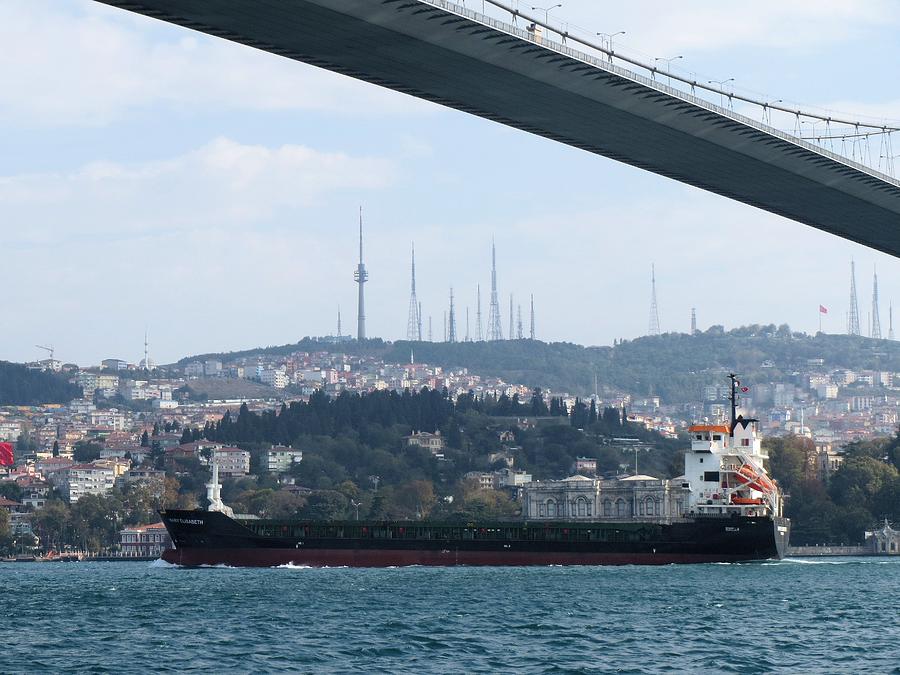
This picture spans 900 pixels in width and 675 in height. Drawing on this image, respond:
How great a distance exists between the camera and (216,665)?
2347 centimetres

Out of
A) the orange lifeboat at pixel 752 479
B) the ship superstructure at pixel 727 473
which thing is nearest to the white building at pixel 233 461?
the ship superstructure at pixel 727 473

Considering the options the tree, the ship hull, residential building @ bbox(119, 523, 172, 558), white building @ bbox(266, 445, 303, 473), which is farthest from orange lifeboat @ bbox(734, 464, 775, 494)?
white building @ bbox(266, 445, 303, 473)

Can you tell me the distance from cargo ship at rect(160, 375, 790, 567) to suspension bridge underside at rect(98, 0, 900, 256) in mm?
8186

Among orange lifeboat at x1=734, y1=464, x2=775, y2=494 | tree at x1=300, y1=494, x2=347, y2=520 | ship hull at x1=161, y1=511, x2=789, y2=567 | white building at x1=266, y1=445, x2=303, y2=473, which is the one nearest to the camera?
ship hull at x1=161, y1=511, x2=789, y2=567

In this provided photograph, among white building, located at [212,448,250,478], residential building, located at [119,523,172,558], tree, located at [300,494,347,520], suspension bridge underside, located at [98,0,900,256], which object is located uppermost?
suspension bridge underside, located at [98,0,900,256]

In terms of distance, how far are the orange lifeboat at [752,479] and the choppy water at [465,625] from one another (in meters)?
10.6

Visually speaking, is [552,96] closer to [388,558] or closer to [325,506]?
[388,558]

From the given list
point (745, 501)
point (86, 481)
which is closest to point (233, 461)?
point (86, 481)

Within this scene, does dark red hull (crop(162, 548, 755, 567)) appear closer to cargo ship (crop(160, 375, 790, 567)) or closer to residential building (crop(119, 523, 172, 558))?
cargo ship (crop(160, 375, 790, 567))

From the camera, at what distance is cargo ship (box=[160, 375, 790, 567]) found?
51.5 meters

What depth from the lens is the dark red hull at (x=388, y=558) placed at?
5228cm

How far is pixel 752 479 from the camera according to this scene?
54750 mm

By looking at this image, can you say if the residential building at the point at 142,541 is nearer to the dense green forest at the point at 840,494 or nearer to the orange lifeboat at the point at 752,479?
the dense green forest at the point at 840,494

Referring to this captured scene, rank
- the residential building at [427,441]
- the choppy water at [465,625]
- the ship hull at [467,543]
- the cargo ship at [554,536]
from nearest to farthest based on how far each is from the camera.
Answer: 1. the choppy water at [465,625]
2. the ship hull at [467,543]
3. the cargo ship at [554,536]
4. the residential building at [427,441]
